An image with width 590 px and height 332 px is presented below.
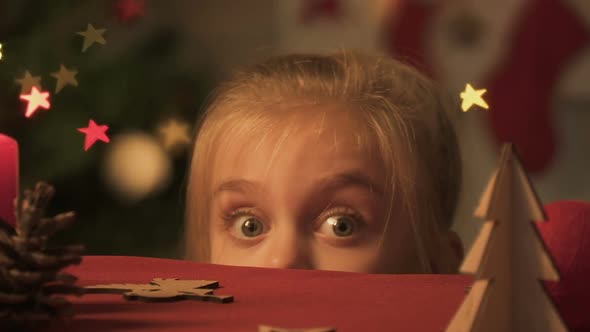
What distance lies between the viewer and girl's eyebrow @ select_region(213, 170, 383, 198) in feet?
4.12

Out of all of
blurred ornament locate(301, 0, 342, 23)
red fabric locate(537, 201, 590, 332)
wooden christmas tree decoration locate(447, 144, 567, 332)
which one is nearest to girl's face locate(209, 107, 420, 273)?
red fabric locate(537, 201, 590, 332)

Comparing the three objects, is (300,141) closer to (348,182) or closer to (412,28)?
(348,182)

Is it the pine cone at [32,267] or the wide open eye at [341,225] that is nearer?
the pine cone at [32,267]

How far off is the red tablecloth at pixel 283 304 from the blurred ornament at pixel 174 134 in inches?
61.6

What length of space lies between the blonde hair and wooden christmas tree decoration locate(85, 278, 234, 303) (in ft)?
2.07

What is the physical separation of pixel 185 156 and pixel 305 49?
0.63 meters

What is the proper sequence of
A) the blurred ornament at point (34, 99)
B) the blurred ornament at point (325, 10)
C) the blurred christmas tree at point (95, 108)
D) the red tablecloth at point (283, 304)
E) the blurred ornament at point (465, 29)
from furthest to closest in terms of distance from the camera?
the blurred ornament at point (325, 10) < the blurred ornament at point (465, 29) < the blurred christmas tree at point (95, 108) < the blurred ornament at point (34, 99) < the red tablecloth at point (283, 304)

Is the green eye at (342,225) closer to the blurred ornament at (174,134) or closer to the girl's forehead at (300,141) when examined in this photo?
the girl's forehead at (300,141)

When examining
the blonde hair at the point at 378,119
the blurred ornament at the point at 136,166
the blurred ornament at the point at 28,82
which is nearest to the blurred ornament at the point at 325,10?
the blurred ornament at the point at 136,166

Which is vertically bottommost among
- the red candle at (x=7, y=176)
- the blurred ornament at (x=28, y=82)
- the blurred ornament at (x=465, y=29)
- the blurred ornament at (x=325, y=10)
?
the red candle at (x=7, y=176)

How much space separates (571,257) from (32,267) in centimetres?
39

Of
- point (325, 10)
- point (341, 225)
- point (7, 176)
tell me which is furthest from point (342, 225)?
point (325, 10)

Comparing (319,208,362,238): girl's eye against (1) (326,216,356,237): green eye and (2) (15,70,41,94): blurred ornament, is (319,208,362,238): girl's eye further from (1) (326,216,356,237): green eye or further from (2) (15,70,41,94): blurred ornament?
(2) (15,70,41,94): blurred ornament

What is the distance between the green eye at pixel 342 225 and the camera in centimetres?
125
